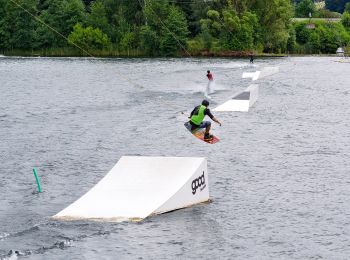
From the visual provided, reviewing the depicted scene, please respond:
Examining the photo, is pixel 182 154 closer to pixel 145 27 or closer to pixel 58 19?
pixel 145 27

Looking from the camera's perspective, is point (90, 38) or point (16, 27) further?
point (16, 27)

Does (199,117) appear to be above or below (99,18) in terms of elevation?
below

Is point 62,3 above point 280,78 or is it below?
above

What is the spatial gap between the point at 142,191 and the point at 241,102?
35543mm

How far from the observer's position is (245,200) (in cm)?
2861

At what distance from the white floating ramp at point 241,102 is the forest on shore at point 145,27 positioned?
83.5 m

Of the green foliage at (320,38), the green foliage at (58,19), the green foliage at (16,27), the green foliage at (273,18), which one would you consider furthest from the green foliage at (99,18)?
the green foliage at (320,38)

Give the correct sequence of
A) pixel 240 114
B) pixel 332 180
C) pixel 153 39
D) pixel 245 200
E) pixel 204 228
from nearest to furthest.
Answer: pixel 204 228
pixel 245 200
pixel 332 180
pixel 240 114
pixel 153 39

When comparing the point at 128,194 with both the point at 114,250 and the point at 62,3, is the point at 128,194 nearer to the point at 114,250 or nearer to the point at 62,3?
the point at 114,250

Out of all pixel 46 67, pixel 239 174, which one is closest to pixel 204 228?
pixel 239 174

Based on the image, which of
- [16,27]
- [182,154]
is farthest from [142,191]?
[16,27]

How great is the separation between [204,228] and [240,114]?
33.0 metres

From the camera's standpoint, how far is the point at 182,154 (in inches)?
A: 1531

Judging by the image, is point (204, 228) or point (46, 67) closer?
point (204, 228)
